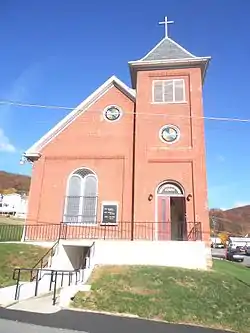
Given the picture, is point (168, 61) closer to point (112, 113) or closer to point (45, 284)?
point (112, 113)

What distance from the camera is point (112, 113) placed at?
19.5m

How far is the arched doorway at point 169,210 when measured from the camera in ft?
55.5

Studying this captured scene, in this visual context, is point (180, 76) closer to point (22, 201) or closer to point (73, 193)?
point (73, 193)

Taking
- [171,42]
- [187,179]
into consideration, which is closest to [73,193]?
[187,179]

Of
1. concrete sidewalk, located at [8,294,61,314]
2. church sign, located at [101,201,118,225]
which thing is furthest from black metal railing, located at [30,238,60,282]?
church sign, located at [101,201,118,225]

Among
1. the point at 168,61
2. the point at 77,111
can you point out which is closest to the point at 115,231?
the point at 77,111

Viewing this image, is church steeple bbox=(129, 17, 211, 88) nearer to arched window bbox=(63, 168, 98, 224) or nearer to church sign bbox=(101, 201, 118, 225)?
arched window bbox=(63, 168, 98, 224)

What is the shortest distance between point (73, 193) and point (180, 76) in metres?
9.33

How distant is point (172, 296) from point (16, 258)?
7.13 metres

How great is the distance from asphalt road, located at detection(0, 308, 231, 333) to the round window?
12.7 meters

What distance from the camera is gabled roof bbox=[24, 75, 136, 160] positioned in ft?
63.3

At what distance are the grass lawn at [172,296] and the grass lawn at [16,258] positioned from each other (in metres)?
2.99

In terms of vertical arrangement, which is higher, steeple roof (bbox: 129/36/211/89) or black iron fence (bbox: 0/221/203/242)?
steeple roof (bbox: 129/36/211/89)

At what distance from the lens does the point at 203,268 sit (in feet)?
44.4
